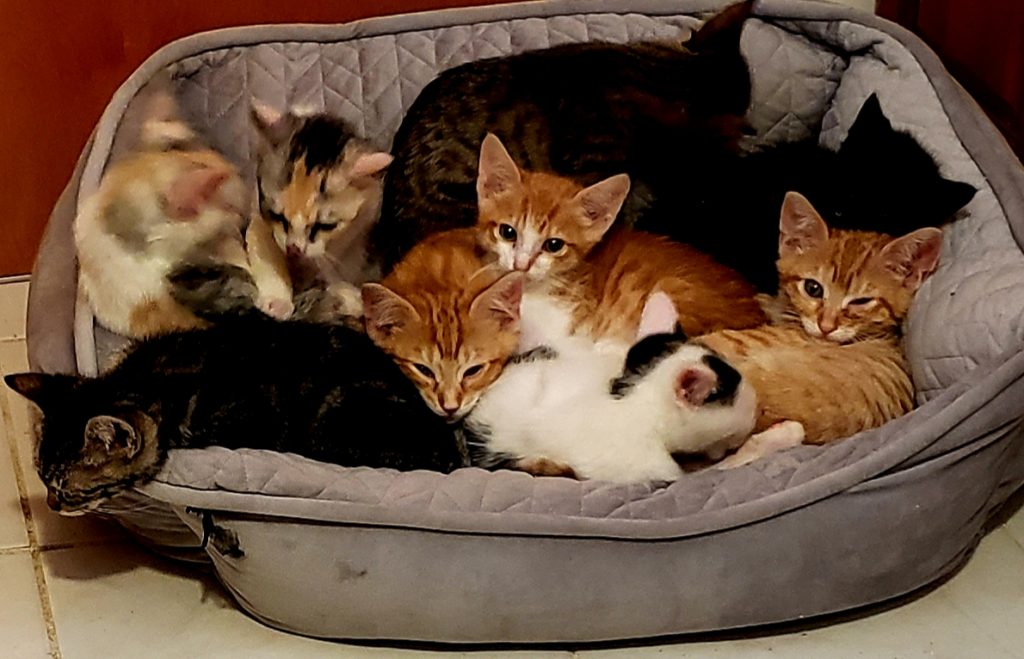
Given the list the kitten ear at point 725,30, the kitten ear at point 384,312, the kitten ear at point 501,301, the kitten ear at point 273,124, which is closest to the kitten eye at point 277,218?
the kitten ear at point 273,124

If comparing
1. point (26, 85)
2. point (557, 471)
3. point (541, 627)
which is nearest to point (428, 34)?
point (26, 85)

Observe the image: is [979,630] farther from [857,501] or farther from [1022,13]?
[1022,13]

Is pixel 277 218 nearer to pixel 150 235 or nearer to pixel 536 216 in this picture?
pixel 150 235

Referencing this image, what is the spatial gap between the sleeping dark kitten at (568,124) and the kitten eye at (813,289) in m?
0.25

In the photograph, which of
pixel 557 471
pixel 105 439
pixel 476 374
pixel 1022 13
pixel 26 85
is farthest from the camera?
pixel 26 85

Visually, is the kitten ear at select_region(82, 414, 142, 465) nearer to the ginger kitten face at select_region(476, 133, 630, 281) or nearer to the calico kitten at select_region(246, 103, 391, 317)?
the calico kitten at select_region(246, 103, 391, 317)

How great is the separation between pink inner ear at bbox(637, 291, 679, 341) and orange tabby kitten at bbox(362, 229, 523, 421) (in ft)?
0.54

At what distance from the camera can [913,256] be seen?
1.56 meters

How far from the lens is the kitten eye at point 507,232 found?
163 cm

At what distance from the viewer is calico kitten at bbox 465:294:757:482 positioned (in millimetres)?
1378

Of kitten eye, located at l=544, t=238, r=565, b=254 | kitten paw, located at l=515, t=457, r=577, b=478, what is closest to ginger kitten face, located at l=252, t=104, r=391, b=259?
kitten eye, located at l=544, t=238, r=565, b=254

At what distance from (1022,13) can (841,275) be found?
1.96ft

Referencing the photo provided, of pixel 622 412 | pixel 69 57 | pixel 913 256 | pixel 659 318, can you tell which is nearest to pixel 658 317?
pixel 659 318

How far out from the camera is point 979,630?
145cm
